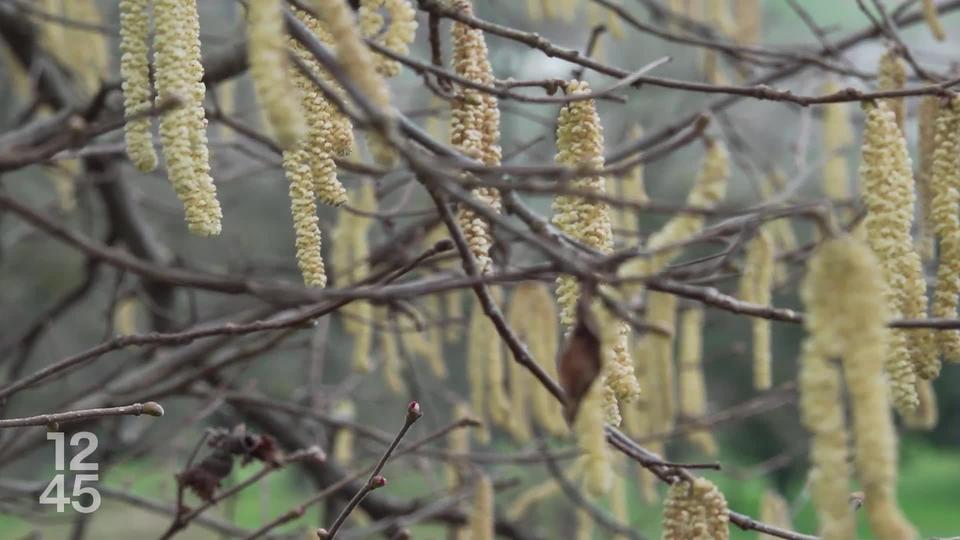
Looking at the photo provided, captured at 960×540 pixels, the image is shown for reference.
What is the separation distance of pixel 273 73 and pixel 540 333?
84cm

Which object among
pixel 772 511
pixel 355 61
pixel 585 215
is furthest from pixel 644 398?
pixel 355 61

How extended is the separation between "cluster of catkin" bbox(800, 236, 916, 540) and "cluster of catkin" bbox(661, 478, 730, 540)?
0.30 metres

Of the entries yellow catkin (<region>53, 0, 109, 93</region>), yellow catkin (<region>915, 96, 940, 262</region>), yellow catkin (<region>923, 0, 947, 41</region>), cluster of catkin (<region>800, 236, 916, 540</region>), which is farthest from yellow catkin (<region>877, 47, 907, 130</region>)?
yellow catkin (<region>53, 0, 109, 93</region>)

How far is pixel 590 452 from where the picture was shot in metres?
0.61

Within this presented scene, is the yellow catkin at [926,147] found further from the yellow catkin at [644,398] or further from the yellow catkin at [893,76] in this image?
the yellow catkin at [644,398]

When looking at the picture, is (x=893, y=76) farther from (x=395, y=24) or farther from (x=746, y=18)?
(x=746, y=18)

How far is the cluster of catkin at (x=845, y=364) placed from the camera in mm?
515

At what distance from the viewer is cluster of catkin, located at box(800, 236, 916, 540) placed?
515 millimetres

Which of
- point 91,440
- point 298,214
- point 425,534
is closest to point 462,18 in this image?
point 298,214

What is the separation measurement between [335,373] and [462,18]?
184 inches

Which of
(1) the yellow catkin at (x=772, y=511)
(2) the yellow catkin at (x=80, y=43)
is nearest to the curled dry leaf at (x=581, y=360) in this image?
(1) the yellow catkin at (x=772, y=511)

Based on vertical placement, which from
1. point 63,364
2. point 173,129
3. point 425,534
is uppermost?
point 173,129

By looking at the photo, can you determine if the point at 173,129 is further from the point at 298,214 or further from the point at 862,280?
the point at 862,280

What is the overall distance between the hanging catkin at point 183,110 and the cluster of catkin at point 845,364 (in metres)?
0.35
